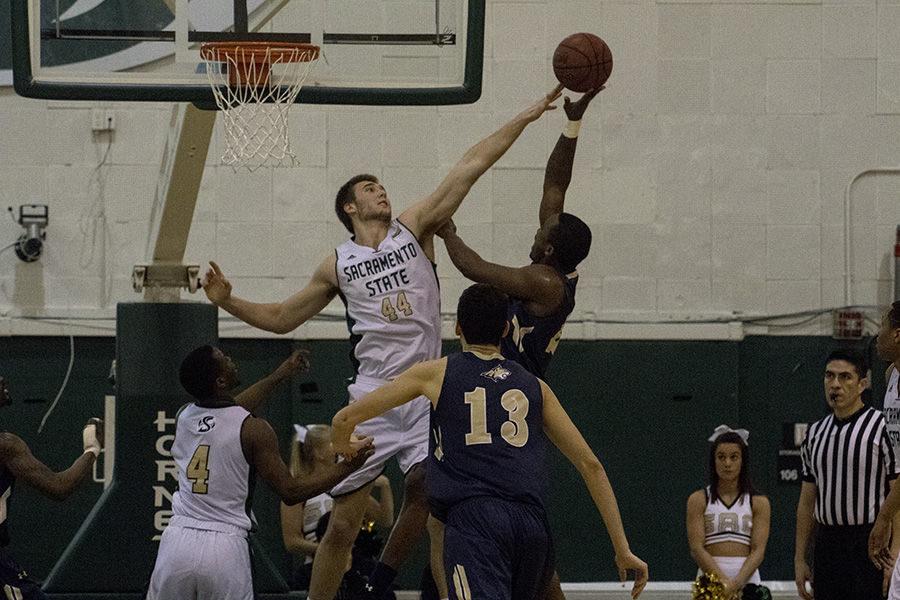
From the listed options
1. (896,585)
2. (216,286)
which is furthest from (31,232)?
(896,585)

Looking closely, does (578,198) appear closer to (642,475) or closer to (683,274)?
(683,274)

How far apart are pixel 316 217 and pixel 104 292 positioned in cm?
165

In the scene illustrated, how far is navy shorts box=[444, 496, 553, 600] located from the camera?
21.1 feet

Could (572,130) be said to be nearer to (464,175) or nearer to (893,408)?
(464,175)

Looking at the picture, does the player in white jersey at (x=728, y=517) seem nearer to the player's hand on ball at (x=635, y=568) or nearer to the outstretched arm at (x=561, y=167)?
the outstretched arm at (x=561, y=167)

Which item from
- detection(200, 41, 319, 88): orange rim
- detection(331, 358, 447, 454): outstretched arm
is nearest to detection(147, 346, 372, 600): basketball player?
detection(331, 358, 447, 454): outstretched arm

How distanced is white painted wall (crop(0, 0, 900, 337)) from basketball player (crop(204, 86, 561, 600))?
4.14 m

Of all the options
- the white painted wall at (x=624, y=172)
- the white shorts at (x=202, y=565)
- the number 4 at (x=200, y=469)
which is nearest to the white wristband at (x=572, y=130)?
the number 4 at (x=200, y=469)

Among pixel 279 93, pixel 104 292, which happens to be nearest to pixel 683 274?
pixel 104 292

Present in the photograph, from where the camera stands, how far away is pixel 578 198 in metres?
12.2

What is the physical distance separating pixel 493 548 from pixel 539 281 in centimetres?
147

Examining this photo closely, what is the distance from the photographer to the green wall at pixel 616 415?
1199 centimetres

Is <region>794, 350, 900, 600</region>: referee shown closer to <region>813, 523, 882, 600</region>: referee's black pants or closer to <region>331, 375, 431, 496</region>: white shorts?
<region>813, 523, 882, 600</region>: referee's black pants

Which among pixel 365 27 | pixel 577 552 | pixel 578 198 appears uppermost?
pixel 365 27
